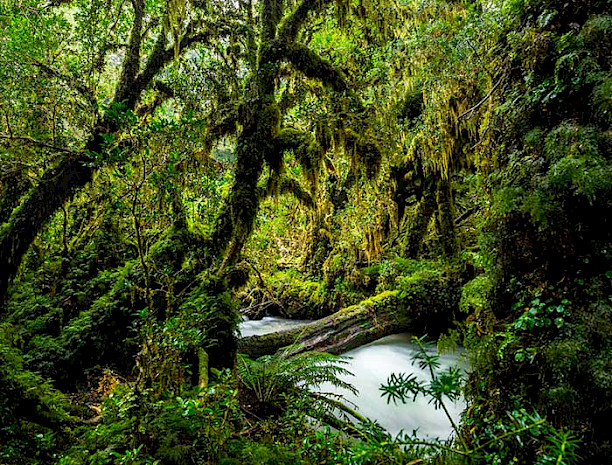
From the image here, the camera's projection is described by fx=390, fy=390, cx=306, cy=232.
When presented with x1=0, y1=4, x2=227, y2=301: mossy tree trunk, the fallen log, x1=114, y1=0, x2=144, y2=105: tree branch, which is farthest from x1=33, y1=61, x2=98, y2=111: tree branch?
the fallen log

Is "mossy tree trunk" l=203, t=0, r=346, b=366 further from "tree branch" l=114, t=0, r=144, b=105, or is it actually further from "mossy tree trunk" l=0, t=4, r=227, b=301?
"tree branch" l=114, t=0, r=144, b=105

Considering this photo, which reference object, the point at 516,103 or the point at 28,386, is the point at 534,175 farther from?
the point at 28,386

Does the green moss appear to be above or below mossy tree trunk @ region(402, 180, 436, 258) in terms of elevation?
below

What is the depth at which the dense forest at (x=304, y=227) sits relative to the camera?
210cm

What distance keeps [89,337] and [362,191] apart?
5.50m

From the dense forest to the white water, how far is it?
0.29m

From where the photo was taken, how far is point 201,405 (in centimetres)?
261

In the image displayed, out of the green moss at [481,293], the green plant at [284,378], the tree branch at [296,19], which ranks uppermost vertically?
the tree branch at [296,19]

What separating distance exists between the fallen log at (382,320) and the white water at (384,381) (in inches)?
12.8

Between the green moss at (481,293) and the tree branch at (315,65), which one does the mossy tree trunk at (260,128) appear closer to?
the tree branch at (315,65)

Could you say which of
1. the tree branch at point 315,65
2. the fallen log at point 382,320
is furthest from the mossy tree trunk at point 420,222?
the tree branch at point 315,65

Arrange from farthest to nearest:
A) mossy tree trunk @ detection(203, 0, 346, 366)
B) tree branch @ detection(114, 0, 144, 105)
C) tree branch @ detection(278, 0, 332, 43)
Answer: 1. tree branch @ detection(114, 0, 144, 105)
2. tree branch @ detection(278, 0, 332, 43)
3. mossy tree trunk @ detection(203, 0, 346, 366)

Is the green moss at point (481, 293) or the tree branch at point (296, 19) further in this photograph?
the tree branch at point (296, 19)

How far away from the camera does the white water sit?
5.04m
